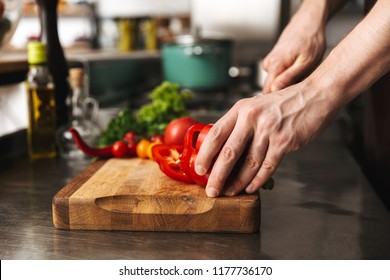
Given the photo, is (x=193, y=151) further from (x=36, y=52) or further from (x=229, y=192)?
(x=36, y=52)

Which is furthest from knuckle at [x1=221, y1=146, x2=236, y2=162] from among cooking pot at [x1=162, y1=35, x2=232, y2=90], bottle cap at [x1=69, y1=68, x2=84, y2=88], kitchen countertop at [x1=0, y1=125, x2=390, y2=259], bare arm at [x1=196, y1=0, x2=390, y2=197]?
cooking pot at [x1=162, y1=35, x2=232, y2=90]

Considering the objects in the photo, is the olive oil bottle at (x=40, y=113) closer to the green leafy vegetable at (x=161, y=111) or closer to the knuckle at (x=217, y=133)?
the green leafy vegetable at (x=161, y=111)

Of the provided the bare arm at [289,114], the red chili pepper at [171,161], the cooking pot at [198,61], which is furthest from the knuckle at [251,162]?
the cooking pot at [198,61]

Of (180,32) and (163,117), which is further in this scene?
(180,32)

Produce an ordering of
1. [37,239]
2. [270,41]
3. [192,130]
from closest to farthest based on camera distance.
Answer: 1. [37,239]
2. [192,130]
3. [270,41]

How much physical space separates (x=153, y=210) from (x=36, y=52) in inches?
25.3

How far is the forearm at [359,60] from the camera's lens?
2.72 ft

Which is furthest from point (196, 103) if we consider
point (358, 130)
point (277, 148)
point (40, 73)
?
point (277, 148)

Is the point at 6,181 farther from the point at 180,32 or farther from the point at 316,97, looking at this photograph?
the point at 180,32

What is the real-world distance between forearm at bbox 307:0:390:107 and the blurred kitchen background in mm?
838

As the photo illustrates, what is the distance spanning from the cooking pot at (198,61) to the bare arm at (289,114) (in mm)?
2352

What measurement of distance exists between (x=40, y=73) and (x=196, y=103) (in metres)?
1.65

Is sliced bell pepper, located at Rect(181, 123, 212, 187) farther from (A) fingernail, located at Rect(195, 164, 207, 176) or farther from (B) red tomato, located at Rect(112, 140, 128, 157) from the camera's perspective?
(B) red tomato, located at Rect(112, 140, 128, 157)

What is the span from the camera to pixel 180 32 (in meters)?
5.25
